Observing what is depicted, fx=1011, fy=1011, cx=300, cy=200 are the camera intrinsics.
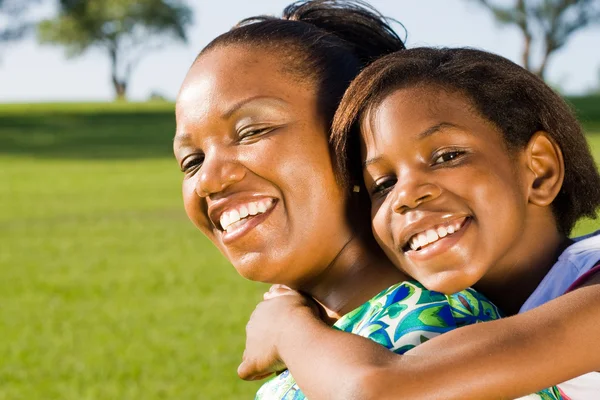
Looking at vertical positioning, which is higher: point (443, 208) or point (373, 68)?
point (373, 68)

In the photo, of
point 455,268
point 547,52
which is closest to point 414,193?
point 455,268

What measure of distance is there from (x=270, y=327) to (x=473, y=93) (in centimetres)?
66

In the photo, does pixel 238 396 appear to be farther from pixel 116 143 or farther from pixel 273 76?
pixel 116 143

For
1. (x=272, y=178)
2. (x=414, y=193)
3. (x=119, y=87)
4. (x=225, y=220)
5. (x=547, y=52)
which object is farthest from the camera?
(x=119, y=87)

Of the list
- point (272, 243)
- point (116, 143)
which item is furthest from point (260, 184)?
point (116, 143)

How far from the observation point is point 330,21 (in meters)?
2.61

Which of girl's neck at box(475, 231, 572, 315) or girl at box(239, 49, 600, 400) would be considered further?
girl's neck at box(475, 231, 572, 315)

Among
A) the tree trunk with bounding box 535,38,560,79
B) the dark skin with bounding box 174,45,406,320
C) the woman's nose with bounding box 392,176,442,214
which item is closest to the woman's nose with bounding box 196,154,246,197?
the dark skin with bounding box 174,45,406,320

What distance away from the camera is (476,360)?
175 cm

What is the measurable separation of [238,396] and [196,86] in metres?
3.62

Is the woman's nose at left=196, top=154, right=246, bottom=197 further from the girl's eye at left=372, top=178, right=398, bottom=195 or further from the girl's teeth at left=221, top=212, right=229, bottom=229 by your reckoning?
the girl's eye at left=372, top=178, right=398, bottom=195

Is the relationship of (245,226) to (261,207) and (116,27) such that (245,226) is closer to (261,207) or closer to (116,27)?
(261,207)

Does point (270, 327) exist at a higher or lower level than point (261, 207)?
lower

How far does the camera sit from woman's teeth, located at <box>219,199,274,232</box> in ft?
7.16
